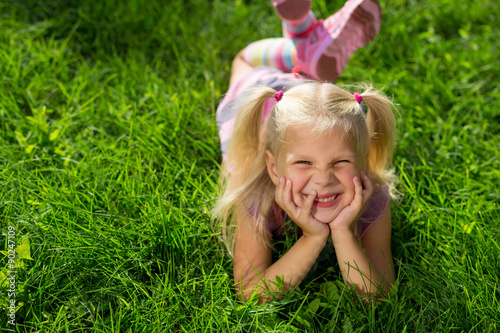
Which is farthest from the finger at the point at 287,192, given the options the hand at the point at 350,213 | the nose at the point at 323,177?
the hand at the point at 350,213

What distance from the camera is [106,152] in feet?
8.43

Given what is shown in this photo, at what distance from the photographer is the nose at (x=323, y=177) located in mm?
1854

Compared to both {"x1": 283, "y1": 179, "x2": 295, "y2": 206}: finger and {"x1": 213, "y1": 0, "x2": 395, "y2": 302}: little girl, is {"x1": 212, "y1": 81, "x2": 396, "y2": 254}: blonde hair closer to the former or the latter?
{"x1": 213, "y1": 0, "x2": 395, "y2": 302}: little girl

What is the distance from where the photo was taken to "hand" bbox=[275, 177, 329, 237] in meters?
1.90

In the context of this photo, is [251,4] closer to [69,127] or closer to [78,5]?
[78,5]

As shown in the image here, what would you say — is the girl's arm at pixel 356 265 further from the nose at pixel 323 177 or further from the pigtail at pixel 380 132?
the pigtail at pixel 380 132

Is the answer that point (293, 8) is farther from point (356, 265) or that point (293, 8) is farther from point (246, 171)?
point (356, 265)

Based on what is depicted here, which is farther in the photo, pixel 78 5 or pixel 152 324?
pixel 78 5

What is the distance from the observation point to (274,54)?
3012 millimetres

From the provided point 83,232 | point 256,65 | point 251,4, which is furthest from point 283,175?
point 251,4

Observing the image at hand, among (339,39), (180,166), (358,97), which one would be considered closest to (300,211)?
(358,97)

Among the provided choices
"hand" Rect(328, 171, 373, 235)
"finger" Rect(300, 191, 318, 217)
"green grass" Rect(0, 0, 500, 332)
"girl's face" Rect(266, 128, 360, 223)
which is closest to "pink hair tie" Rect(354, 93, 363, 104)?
"girl's face" Rect(266, 128, 360, 223)

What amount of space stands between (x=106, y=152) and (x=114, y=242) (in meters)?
0.69

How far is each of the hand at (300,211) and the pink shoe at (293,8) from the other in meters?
1.18
